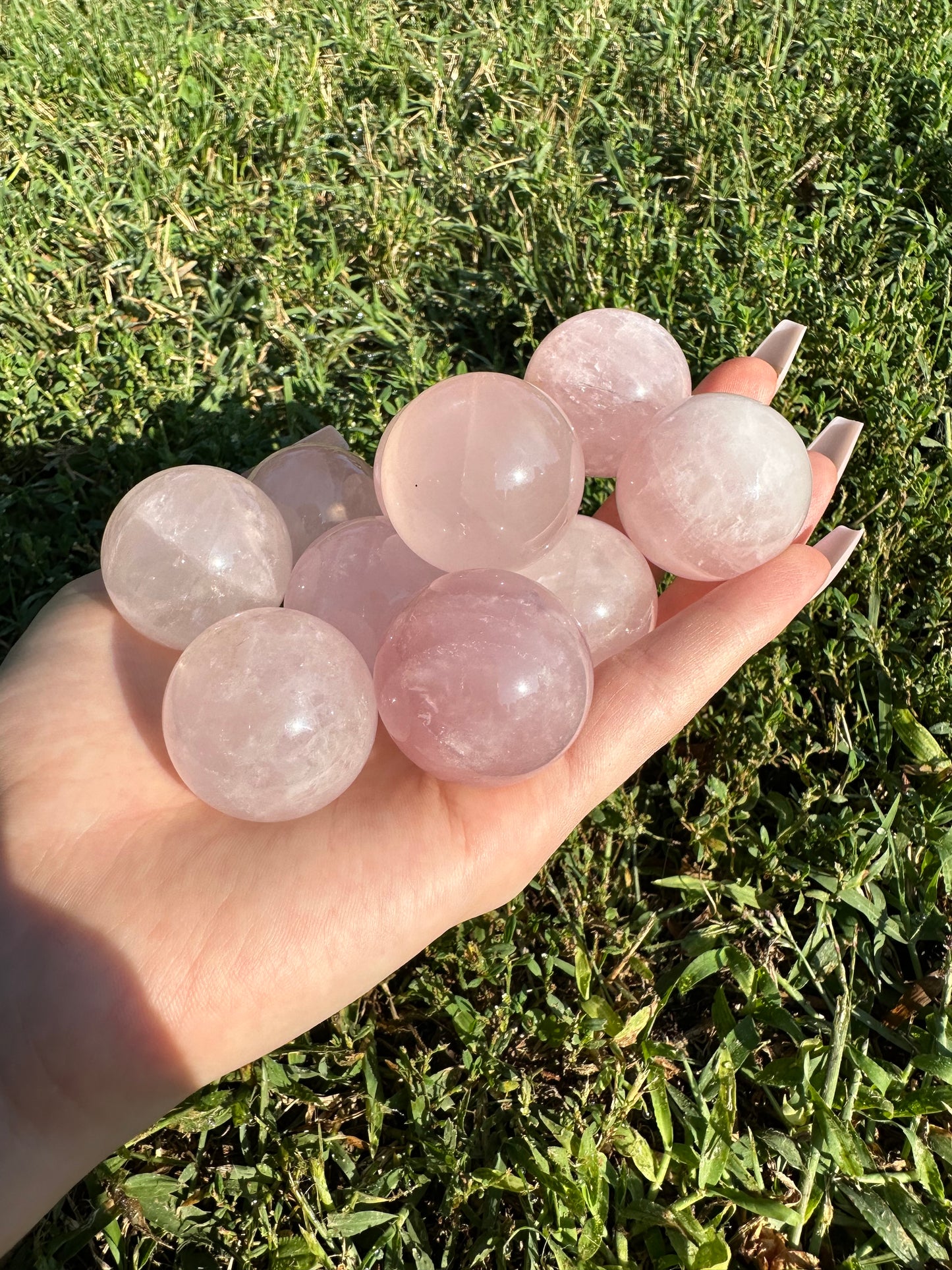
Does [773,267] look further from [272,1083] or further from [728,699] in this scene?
[272,1083]

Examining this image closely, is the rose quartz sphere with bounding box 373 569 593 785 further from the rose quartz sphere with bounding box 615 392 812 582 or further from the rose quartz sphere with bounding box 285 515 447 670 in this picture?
the rose quartz sphere with bounding box 615 392 812 582

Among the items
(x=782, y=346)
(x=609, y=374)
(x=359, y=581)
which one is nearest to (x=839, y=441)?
(x=782, y=346)

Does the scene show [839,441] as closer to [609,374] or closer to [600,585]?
[609,374]

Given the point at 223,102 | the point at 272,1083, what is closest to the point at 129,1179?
the point at 272,1083

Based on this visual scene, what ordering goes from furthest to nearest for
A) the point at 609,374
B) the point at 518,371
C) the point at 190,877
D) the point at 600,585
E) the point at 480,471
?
the point at 518,371 → the point at 609,374 → the point at 600,585 → the point at 480,471 → the point at 190,877

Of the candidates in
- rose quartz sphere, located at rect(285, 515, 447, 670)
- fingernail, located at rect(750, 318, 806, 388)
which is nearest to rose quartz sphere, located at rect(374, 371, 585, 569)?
rose quartz sphere, located at rect(285, 515, 447, 670)
